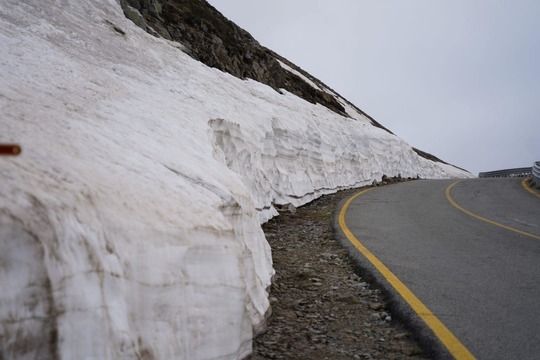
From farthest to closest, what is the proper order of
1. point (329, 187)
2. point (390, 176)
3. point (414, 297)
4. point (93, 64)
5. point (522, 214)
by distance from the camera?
point (390, 176)
point (329, 187)
point (522, 214)
point (93, 64)
point (414, 297)

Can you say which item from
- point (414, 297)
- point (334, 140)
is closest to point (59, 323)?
point (414, 297)

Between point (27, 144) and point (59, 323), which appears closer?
point (59, 323)

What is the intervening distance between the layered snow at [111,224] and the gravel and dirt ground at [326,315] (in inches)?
11.7

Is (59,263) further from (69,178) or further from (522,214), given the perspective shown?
(522,214)

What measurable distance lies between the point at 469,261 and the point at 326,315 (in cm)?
277

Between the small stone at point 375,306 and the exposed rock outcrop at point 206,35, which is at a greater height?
the exposed rock outcrop at point 206,35

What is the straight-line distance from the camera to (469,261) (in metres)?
6.05

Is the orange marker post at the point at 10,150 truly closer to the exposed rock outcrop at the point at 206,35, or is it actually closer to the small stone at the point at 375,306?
the small stone at the point at 375,306

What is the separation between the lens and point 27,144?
120 inches

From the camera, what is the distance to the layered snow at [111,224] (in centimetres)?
224

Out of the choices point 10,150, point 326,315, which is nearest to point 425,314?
point 326,315

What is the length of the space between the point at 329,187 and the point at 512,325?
12114 millimetres

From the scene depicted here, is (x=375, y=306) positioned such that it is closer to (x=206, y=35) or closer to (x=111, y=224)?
Result: (x=111, y=224)

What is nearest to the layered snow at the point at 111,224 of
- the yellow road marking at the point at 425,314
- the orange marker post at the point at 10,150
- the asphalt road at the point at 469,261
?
the orange marker post at the point at 10,150
